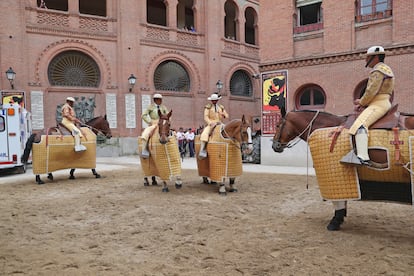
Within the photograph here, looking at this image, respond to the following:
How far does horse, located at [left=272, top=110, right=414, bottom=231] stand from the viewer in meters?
4.39

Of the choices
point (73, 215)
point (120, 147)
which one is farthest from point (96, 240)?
point (120, 147)

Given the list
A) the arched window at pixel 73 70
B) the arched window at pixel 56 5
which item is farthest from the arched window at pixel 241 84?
the arched window at pixel 56 5

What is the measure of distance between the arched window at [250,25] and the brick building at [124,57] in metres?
1.02

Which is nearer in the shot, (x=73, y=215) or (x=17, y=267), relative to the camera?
(x=17, y=267)

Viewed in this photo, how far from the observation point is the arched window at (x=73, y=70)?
19.1m

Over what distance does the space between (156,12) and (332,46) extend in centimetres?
1631

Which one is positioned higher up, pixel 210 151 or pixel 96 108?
pixel 96 108

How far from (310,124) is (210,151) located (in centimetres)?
332

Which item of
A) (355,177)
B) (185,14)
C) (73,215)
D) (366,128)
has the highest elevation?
(185,14)

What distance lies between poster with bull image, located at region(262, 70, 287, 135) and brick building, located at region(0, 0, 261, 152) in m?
9.13

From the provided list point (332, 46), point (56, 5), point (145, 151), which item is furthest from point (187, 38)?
point (145, 151)

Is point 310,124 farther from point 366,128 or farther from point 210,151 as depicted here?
point 210,151

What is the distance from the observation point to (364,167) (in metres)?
4.72

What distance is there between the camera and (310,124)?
216 inches
